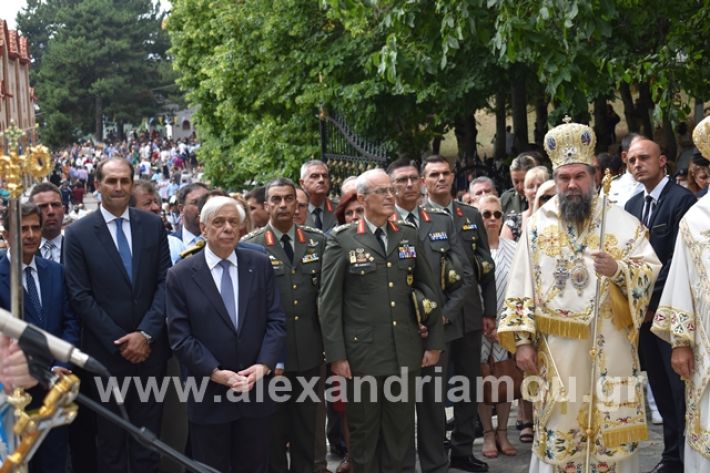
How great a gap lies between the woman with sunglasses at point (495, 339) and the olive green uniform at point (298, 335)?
148 cm

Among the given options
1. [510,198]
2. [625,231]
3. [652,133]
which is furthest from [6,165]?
[652,133]

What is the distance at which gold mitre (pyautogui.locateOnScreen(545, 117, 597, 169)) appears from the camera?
751 cm

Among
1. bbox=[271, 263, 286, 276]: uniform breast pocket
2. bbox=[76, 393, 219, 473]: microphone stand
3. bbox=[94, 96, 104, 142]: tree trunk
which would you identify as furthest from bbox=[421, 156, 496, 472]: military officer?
bbox=[94, 96, 104, 142]: tree trunk

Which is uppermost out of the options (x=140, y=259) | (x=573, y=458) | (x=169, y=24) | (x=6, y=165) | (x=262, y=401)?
(x=169, y=24)

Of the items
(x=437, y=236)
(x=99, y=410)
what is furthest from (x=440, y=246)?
(x=99, y=410)

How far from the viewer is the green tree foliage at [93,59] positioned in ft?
271

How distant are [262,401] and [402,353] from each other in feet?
3.32

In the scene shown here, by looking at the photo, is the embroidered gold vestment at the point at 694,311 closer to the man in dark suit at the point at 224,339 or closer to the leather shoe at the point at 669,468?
the leather shoe at the point at 669,468

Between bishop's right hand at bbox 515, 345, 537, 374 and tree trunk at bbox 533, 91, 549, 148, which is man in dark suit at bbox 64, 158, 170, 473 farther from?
tree trunk at bbox 533, 91, 549, 148

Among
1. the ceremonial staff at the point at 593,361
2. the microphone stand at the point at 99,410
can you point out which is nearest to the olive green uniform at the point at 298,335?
the ceremonial staff at the point at 593,361

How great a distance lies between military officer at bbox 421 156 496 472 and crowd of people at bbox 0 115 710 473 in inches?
0.6

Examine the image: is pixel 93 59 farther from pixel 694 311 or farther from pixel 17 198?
pixel 17 198

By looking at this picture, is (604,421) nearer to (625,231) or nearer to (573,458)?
(573,458)

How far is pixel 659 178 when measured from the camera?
28.2 feet
